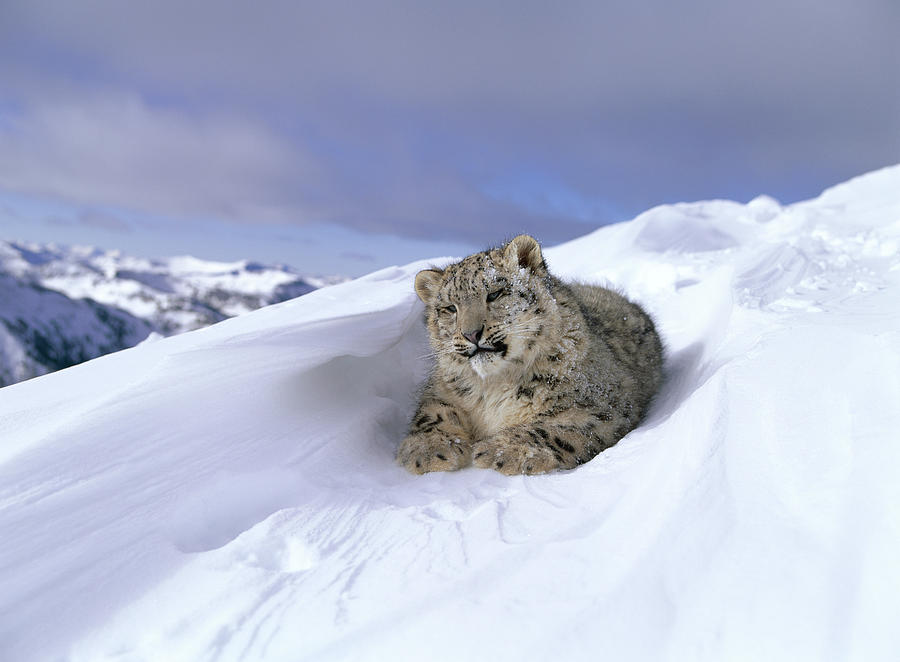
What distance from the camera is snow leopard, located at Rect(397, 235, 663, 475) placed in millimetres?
4031

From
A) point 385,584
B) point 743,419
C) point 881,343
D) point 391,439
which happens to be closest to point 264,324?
point 391,439

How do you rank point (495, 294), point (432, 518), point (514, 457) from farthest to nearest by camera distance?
point (495, 294) → point (514, 457) → point (432, 518)

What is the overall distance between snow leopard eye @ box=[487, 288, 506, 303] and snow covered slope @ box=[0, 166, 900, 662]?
4.42 ft

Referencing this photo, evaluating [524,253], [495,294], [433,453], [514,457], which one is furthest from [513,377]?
[524,253]

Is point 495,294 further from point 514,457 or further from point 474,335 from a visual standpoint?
point 514,457

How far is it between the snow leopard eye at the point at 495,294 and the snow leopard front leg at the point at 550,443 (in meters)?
1.00

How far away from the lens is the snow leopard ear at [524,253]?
448 cm

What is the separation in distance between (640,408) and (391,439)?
2.26m

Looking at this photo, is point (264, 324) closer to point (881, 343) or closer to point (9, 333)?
point (881, 343)

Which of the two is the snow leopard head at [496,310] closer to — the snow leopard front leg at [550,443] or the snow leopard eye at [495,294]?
the snow leopard eye at [495,294]

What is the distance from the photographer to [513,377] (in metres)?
4.43

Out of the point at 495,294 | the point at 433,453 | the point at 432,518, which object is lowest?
the point at 432,518

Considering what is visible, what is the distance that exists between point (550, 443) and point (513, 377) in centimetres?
70

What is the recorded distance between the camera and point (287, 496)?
3.39m
